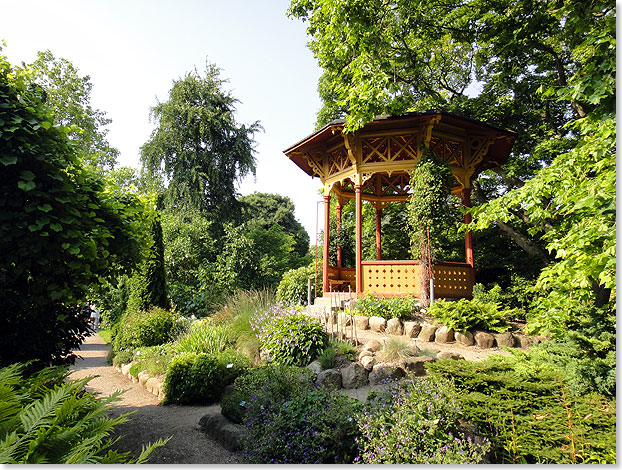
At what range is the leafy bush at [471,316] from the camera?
6312mm

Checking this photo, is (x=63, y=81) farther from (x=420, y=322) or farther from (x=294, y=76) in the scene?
(x=420, y=322)

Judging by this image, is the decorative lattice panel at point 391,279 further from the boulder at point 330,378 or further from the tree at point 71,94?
the tree at point 71,94

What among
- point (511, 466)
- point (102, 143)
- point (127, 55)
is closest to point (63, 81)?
point (102, 143)

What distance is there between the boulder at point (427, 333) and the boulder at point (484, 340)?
0.67m

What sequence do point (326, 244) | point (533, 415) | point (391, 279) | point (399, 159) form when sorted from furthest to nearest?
point (326, 244) → point (399, 159) → point (391, 279) → point (533, 415)

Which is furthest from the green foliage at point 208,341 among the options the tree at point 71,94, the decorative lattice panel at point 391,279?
the tree at point 71,94

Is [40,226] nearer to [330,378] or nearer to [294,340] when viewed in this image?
[330,378]

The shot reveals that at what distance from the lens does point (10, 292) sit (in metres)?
2.90

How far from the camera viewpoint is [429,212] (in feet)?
25.7

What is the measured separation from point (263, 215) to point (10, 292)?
24469 mm

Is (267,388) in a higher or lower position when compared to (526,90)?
lower

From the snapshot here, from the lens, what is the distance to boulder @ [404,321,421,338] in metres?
6.38

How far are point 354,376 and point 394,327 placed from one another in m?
2.08

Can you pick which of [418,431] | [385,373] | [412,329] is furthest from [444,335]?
[418,431]
